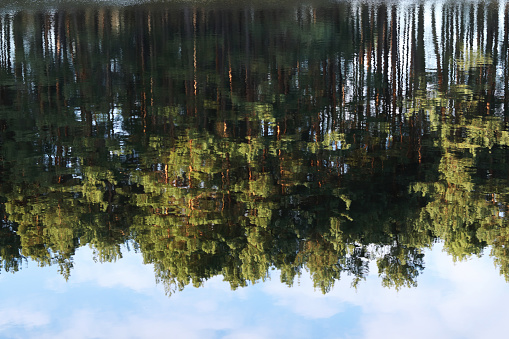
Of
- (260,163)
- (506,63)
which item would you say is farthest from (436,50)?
(260,163)

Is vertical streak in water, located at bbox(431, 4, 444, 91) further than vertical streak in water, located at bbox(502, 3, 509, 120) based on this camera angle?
Yes

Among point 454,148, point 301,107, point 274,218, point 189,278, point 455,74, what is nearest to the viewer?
point 189,278

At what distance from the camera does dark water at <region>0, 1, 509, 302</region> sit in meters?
15.3

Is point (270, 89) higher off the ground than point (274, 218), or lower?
higher

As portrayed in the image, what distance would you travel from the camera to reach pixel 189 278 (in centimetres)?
1448

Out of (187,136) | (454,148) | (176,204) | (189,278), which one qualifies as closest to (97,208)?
(176,204)

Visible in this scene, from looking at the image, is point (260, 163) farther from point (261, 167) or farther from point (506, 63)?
point (506, 63)

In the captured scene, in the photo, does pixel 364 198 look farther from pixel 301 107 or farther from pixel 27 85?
pixel 27 85

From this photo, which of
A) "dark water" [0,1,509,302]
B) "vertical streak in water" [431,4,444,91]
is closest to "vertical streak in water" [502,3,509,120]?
"dark water" [0,1,509,302]

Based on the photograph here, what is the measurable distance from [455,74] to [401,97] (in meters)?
5.67

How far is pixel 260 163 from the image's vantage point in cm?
1989

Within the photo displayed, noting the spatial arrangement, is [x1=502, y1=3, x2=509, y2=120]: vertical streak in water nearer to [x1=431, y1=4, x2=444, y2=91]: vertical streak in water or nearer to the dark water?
A: the dark water

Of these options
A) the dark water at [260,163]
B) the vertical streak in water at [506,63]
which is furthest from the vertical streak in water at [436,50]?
the vertical streak in water at [506,63]

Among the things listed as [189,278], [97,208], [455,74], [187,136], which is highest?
[455,74]
